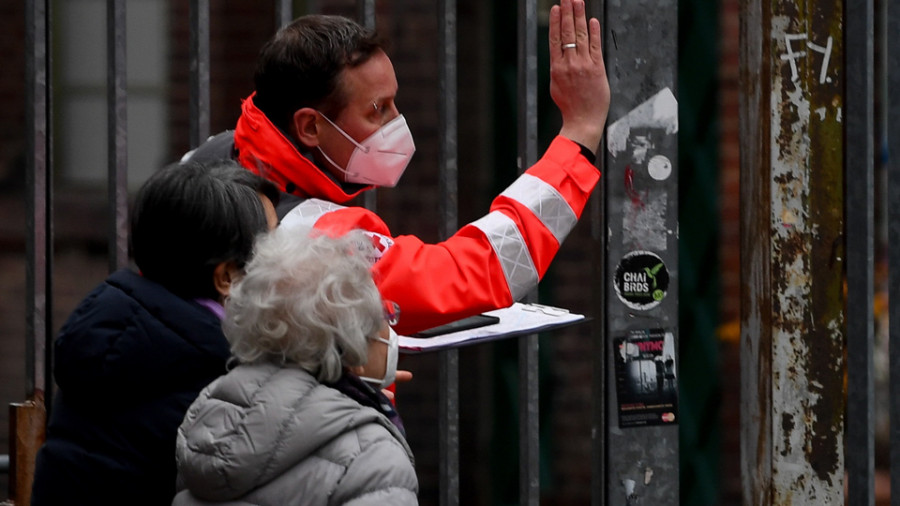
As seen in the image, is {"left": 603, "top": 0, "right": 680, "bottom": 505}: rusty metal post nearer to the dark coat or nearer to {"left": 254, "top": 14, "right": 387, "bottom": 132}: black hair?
{"left": 254, "top": 14, "right": 387, "bottom": 132}: black hair

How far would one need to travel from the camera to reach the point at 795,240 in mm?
2621

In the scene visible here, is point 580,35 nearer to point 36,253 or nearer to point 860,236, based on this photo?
point 860,236

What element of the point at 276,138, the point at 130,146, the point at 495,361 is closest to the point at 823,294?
the point at 276,138

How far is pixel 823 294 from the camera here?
2.63 meters

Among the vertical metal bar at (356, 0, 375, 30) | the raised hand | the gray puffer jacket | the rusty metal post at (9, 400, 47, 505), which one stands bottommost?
the rusty metal post at (9, 400, 47, 505)

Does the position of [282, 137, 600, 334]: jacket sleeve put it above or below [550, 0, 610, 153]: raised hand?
below

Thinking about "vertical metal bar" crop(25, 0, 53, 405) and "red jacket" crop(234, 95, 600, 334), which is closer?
"red jacket" crop(234, 95, 600, 334)

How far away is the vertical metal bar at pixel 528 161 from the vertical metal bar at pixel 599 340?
117 mm

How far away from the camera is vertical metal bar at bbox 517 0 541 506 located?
254 centimetres

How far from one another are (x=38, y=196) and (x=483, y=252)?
3.01 ft

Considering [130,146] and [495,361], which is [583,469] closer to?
[495,361]

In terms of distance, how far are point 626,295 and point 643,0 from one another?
0.56 metres

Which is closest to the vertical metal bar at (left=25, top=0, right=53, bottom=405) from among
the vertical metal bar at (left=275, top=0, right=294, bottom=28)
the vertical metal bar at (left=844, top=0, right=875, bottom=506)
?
the vertical metal bar at (left=275, top=0, right=294, bottom=28)

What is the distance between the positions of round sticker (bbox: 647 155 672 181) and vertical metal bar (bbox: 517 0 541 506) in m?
0.23
